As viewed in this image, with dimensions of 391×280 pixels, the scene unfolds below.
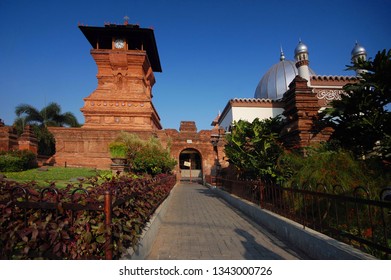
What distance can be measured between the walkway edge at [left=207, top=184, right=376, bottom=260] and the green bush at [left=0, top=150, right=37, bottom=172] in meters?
12.7

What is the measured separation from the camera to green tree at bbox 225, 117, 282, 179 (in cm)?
596

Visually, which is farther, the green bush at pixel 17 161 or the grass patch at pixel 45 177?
the green bush at pixel 17 161

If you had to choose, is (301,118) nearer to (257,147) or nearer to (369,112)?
(257,147)

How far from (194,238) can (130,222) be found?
193cm

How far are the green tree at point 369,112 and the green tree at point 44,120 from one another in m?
28.6

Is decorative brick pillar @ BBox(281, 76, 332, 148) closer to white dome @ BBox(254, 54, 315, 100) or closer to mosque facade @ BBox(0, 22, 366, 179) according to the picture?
mosque facade @ BBox(0, 22, 366, 179)

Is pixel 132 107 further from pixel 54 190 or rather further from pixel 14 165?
pixel 54 190

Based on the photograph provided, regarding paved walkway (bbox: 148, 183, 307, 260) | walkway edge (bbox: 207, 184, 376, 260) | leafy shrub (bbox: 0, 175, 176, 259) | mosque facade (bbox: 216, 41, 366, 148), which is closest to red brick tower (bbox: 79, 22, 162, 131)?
mosque facade (bbox: 216, 41, 366, 148)

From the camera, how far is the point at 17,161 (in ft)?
40.4

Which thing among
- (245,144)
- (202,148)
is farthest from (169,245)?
(202,148)

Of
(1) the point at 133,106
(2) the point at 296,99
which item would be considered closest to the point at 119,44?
(1) the point at 133,106

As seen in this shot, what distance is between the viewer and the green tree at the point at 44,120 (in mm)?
25781

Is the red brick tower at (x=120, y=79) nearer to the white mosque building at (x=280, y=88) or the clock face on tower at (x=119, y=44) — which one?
the clock face on tower at (x=119, y=44)

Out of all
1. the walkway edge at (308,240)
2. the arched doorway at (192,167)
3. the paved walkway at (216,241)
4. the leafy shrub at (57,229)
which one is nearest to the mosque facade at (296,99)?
the walkway edge at (308,240)
